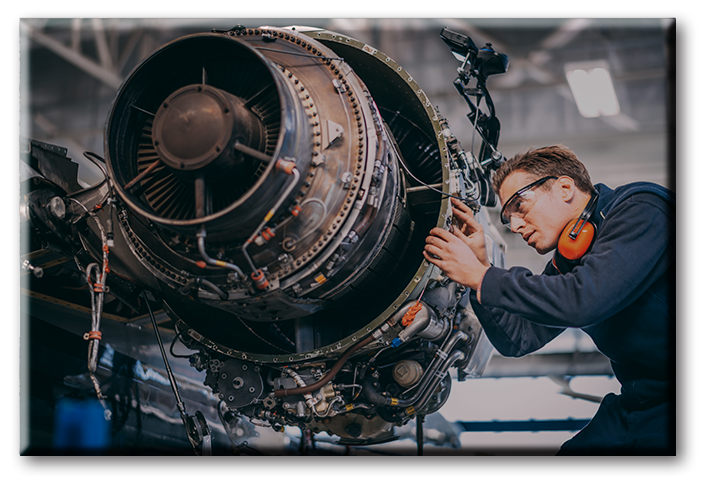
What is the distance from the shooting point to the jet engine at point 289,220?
2.37 metres

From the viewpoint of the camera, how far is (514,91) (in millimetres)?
6652

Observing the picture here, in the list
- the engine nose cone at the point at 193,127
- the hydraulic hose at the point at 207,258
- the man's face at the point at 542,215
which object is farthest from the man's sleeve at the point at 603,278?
the engine nose cone at the point at 193,127

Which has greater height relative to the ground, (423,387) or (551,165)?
(551,165)

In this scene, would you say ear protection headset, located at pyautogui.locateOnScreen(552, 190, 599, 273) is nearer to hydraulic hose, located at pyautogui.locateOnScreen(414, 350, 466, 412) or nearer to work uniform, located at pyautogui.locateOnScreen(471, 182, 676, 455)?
work uniform, located at pyautogui.locateOnScreen(471, 182, 676, 455)

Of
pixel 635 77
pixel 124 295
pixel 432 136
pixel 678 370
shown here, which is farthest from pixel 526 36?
pixel 124 295

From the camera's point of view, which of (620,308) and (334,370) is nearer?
(620,308)

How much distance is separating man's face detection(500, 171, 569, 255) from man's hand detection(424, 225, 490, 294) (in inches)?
11.9

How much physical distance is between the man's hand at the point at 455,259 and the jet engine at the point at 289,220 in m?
0.12

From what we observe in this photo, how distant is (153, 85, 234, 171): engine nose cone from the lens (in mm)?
2271

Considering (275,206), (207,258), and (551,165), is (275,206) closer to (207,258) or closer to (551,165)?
(207,258)

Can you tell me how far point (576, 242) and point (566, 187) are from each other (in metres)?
0.28

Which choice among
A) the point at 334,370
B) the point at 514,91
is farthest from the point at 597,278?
the point at 514,91

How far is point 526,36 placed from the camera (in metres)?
4.54

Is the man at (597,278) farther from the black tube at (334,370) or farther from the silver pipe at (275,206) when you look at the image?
the silver pipe at (275,206)
